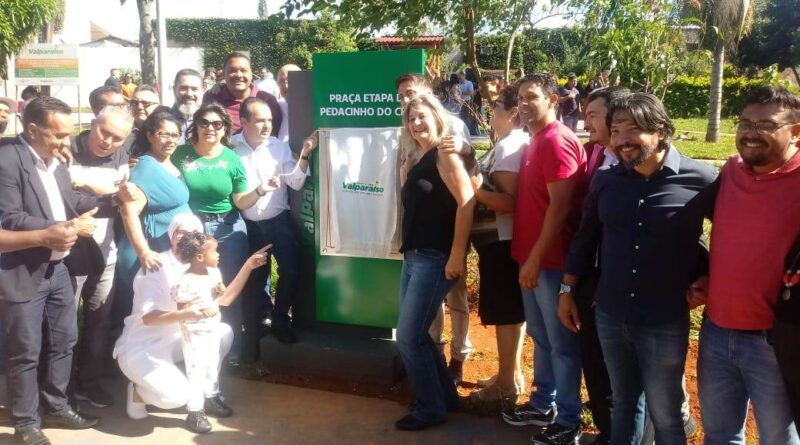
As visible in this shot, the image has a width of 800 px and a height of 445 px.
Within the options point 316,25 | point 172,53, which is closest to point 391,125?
point 316,25

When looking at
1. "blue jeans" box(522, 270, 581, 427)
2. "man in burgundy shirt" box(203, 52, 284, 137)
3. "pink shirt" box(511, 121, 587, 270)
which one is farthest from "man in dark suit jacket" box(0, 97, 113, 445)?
Answer: "blue jeans" box(522, 270, 581, 427)

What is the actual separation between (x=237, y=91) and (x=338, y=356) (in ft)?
7.50

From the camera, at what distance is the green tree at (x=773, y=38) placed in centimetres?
3369

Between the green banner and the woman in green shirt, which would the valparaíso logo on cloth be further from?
the woman in green shirt

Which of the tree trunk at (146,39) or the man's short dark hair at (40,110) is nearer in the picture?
the man's short dark hair at (40,110)

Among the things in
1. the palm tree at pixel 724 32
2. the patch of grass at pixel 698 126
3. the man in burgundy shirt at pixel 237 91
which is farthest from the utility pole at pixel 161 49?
the patch of grass at pixel 698 126

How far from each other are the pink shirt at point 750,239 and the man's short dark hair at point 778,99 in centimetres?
16

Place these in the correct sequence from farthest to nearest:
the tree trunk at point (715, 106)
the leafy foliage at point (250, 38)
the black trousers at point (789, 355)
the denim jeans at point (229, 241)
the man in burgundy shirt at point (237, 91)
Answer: the leafy foliage at point (250, 38)
the tree trunk at point (715, 106)
the man in burgundy shirt at point (237, 91)
the denim jeans at point (229, 241)
the black trousers at point (789, 355)

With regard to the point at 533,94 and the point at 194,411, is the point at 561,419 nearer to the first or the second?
the point at 533,94

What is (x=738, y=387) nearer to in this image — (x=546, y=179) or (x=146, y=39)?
(x=546, y=179)

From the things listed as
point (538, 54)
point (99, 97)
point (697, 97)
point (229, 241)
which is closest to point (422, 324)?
point (229, 241)

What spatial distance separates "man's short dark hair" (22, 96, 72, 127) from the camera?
11.2 ft

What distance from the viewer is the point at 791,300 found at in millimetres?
2209

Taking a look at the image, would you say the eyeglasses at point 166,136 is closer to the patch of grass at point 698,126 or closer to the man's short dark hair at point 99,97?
the man's short dark hair at point 99,97
